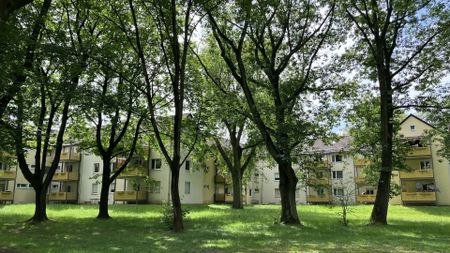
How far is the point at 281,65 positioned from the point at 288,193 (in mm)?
6336

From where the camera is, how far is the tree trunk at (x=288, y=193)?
18828mm

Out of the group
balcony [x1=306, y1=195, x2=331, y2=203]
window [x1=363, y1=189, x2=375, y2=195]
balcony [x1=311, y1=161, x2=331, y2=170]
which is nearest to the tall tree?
balcony [x1=311, y1=161, x2=331, y2=170]

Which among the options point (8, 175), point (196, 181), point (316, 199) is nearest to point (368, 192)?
point (316, 199)

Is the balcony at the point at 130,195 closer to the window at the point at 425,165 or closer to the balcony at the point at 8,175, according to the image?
the balcony at the point at 8,175

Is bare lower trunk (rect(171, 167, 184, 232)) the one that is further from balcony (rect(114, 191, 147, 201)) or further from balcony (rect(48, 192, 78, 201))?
balcony (rect(48, 192, 78, 201))

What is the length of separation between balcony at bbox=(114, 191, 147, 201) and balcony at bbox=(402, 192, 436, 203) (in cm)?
2779

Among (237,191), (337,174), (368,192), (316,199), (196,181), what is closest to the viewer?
(237,191)

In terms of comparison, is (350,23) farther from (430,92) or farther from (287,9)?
(430,92)

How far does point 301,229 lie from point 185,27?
9631 mm

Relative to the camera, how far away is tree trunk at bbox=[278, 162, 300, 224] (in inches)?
741

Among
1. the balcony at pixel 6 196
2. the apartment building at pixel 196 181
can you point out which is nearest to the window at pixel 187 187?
the apartment building at pixel 196 181

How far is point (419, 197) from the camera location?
137 feet

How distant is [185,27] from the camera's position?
55.4ft

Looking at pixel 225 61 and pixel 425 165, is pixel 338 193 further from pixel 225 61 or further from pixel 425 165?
pixel 425 165
